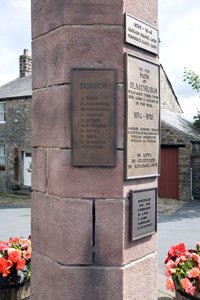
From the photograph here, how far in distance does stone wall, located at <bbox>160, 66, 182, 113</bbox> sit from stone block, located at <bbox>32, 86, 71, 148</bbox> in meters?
19.4

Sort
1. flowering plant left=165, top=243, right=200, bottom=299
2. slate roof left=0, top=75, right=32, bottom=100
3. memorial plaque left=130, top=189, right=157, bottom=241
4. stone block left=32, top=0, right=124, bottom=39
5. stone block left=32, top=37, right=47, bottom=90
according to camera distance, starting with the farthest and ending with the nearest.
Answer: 1. slate roof left=0, top=75, right=32, bottom=100
2. flowering plant left=165, top=243, right=200, bottom=299
3. stone block left=32, top=37, right=47, bottom=90
4. memorial plaque left=130, top=189, right=157, bottom=241
5. stone block left=32, top=0, right=124, bottom=39

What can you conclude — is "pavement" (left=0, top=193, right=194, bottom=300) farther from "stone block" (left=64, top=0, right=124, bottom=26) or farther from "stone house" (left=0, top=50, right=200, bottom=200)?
"stone block" (left=64, top=0, right=124, bottom=26)

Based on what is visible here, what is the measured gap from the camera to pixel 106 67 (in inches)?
129

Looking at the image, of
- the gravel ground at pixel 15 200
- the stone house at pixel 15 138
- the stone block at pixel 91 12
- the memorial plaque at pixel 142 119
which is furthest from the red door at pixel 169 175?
the stone block at pixel 91 12

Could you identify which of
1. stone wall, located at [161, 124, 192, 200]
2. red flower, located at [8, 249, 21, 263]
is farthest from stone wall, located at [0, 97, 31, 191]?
red flower, located at [8, 249, 21, 263]

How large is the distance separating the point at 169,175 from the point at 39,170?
15283mm

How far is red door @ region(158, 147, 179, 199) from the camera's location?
59.5 feet

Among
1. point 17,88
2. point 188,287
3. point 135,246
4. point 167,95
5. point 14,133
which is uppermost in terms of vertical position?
point 17,88

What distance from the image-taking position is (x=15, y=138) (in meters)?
21.5

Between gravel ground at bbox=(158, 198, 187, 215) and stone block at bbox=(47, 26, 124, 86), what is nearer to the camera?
stone block at bbox=(47, 26, 124, 86)

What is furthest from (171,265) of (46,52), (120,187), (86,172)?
(46,52)

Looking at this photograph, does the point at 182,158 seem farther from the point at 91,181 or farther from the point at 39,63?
the point at 91,181

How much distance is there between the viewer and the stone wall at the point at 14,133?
68.8 ft

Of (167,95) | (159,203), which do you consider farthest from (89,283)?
(167,95)
